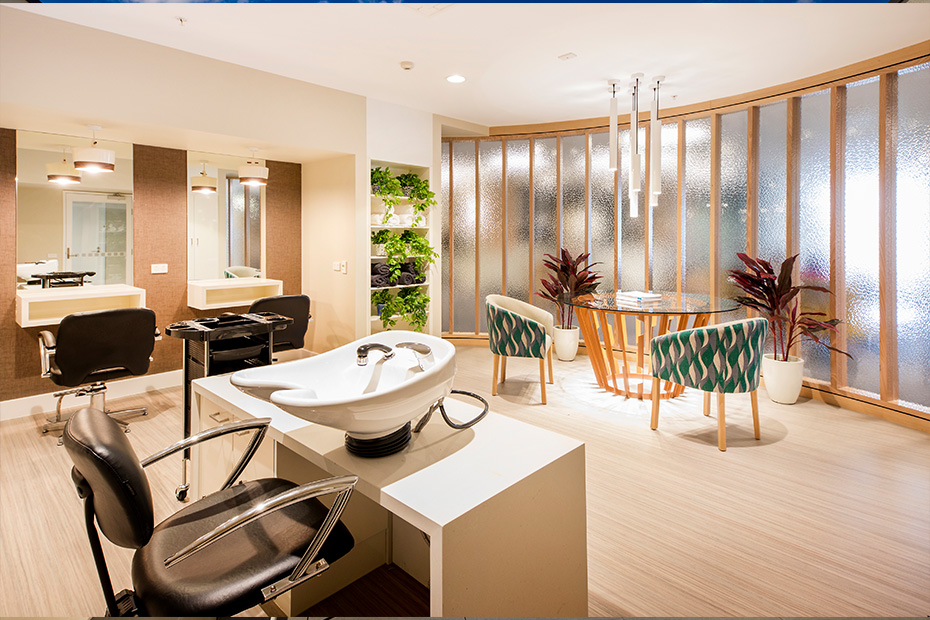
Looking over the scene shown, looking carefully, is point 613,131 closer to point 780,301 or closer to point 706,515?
point 780,301

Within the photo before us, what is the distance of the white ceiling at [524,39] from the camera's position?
303cm

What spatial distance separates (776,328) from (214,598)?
428 cm

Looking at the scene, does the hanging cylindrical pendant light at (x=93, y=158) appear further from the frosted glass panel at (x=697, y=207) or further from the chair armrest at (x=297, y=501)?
the frosted glass panel at (x=697, y=207)

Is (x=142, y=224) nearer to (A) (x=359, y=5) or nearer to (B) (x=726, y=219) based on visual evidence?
(A) (x=359, y=5)

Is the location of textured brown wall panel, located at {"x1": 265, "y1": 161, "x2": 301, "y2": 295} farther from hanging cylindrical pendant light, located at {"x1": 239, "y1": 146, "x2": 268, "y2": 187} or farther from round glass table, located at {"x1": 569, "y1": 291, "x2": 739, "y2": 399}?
round glass table, located at {"x1": 569, "y1": 291, "x2": 739, "y2": 399}

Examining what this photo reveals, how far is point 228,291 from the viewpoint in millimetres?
4840

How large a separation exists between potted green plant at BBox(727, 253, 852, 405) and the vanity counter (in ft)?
15.7

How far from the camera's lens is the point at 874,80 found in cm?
380

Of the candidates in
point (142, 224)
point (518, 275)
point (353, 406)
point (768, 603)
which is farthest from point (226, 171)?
point (768, 603)

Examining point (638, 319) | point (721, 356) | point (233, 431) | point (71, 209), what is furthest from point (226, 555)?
point (71, 209)

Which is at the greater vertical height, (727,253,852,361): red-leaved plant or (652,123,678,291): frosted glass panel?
(652,123,678,291): frosted glass panel

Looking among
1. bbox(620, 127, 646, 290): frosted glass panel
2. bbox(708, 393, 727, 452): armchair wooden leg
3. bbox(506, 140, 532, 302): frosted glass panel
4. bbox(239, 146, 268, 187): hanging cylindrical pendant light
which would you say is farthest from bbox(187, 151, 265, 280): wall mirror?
bbox(708, 393, 727, 452): armchair wooden leg

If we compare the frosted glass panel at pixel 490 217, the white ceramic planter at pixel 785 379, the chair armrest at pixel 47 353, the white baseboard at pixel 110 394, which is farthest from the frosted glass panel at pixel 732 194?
the chair armrest at pixel 47 353

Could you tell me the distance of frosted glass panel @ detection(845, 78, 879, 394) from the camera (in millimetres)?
3852
